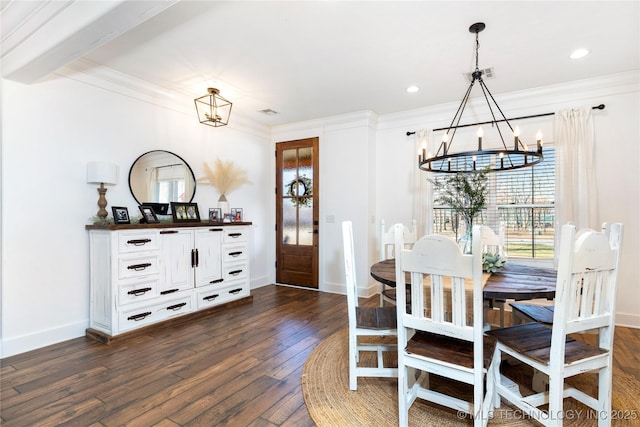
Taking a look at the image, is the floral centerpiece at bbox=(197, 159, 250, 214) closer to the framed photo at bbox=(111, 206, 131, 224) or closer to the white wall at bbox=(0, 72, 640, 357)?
the white wall at bbox=(0, 72, 640, 357)

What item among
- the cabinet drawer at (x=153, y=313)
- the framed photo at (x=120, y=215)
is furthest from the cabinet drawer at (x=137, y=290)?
the framed photo at (x=120, y=215)

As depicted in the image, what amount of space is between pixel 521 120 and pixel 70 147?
505 cm

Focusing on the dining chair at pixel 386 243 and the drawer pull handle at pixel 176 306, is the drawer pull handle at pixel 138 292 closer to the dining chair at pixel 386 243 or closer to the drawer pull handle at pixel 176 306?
the drawer pull handle at pixel 176 306

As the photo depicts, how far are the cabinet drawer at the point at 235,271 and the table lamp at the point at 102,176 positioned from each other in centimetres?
148

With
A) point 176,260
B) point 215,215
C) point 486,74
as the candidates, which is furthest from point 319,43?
point 176,260

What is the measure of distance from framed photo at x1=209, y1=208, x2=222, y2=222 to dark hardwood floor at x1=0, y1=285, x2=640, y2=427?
1.33 meters

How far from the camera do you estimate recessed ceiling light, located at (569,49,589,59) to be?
289cm

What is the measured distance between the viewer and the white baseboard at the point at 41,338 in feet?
8.62

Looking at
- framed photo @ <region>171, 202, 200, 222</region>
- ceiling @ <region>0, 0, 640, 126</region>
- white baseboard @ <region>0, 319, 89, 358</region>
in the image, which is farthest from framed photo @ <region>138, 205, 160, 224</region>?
ceiling @ <region>0, 0, 640, 126</region>

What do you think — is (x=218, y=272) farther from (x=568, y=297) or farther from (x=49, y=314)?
(x=568, y=297)

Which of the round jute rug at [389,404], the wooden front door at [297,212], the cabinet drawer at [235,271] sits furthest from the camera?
the wooden front door at [297,212]

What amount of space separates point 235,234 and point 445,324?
10.3 ft

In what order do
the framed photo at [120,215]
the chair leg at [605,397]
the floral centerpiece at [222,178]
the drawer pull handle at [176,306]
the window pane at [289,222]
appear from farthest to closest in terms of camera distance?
the window pane at [289,222] < the floral centerpiece at [222,178] < the drawer pull handle at [176,306] < the framed photo at [120,215] < the chair leg at [605,397]

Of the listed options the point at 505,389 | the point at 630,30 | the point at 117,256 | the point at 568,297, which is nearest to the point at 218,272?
the point at 117,256
